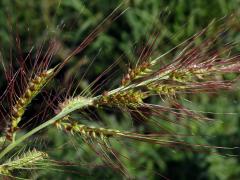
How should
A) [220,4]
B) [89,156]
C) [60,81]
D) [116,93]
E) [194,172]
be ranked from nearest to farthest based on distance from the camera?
[116,93]
[60,81]
[89,156]
[194,172]
[220,4]

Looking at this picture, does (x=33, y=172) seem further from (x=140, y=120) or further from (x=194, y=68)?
(x=194, y=68)

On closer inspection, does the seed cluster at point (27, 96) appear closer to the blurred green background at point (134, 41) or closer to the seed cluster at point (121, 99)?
the seed cluster at point (121, 99)

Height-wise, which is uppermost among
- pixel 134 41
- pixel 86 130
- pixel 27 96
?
pixel 27 96

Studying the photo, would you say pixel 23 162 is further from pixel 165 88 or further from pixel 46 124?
pixel 165 88

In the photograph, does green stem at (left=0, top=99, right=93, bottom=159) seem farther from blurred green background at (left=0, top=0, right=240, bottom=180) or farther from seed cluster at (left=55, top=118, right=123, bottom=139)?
blurred green background at (left=0, top=0, right=240, bottom=180)

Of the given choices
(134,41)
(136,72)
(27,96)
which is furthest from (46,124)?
(134,41)

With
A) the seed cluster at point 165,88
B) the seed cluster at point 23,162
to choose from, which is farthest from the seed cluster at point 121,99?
the seed cluster at point 23,162

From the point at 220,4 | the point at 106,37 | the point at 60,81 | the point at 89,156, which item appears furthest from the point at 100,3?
the point at 60,81
